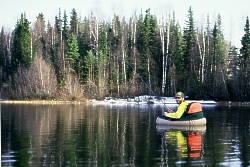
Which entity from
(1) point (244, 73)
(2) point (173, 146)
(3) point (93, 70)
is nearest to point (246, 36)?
(1) point (244, 73)

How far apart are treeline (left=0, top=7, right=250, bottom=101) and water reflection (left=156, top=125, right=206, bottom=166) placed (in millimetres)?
39052

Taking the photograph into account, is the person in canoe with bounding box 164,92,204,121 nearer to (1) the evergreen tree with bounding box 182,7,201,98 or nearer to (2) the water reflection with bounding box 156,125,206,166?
(2) the water reflection with bounding box 156,125,206,166

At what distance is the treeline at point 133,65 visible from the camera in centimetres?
6531

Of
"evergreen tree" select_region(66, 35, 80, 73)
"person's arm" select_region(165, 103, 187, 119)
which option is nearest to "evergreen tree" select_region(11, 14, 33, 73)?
"evergreen tree" select_region(66, 35, 80, 73)

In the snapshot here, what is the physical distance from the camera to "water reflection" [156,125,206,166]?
44.9 ft

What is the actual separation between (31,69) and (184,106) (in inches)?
1792

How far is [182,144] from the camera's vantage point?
17.2 metres

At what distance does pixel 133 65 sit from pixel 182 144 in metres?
55.3

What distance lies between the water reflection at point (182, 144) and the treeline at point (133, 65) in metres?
39.1

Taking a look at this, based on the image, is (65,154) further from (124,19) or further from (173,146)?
(124,19)

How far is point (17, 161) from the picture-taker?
13469 mm

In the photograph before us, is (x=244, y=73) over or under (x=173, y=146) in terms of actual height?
over

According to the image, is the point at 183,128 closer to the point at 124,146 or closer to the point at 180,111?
the point at 180,111

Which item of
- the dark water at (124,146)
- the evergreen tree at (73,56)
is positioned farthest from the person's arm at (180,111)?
the evergreen tree at (73,56)
